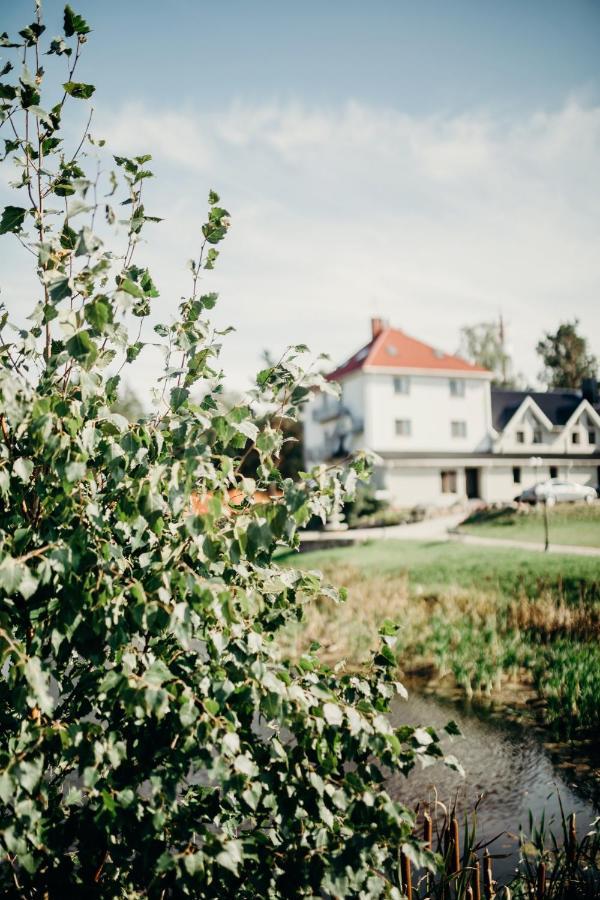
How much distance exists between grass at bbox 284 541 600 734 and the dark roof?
27.9m

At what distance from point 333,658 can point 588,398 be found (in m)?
40.2

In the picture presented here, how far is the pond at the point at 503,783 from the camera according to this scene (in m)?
6.43

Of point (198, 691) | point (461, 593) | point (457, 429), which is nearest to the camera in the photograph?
point (198, 691)

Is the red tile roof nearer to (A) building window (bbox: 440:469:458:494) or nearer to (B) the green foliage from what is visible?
(A) building window (bbox: 440:469:458:494)

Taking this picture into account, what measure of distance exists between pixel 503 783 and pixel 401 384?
34956mm

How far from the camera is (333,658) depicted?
1248 cm

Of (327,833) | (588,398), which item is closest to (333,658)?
(327,833)

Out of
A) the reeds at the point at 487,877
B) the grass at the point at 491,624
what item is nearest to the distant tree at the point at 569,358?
the grass at the point at 491,624

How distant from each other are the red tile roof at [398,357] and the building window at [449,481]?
24.1 ft

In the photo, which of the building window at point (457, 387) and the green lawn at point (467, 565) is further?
the building window at point (457, 387)

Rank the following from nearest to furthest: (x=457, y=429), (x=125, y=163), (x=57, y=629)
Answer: (x=57, y=629) → (x=125, y=163) → (x=457, y=429)

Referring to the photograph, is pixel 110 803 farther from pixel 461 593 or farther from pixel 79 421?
pixel 461 593

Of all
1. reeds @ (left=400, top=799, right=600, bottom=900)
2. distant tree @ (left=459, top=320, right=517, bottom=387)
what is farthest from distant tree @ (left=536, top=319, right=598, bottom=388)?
reeds @ (left=400, top=799, right=600, bottom=900)

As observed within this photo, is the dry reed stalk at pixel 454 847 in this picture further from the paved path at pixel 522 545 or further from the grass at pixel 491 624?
the paved path at pixel 522 545
